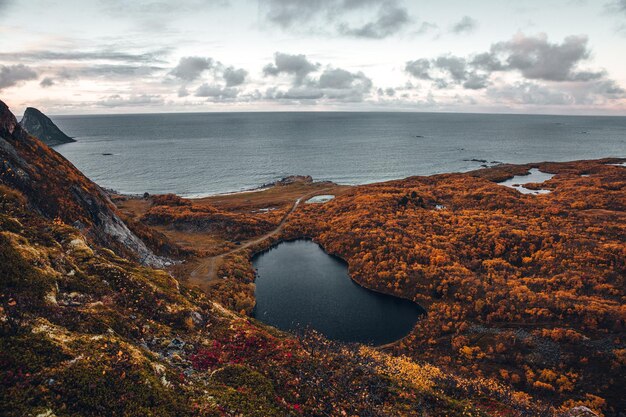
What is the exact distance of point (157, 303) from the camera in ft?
86.6

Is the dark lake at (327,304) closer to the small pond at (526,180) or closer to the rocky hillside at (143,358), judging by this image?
the rocky hillside at (143,358)

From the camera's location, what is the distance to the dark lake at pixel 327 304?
5578 cm

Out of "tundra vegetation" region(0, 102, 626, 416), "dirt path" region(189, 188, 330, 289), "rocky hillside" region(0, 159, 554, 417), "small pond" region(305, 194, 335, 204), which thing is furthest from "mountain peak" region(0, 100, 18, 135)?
"small pond" region(305, 194, 335, 204)

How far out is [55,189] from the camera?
4712 centimetres

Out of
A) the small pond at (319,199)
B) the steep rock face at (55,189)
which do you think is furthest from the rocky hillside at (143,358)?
the small pond at (319,199)

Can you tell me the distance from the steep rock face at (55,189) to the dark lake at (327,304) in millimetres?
22662

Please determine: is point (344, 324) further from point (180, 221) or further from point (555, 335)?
point (180, 221)

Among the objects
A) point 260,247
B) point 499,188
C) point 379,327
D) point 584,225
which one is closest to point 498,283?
point 379,327

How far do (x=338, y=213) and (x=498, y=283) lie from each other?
186 ft

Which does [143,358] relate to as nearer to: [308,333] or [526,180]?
[308,333]

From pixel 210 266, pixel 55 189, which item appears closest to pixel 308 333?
pixel 210 266

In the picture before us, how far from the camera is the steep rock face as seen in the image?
42.4 meters

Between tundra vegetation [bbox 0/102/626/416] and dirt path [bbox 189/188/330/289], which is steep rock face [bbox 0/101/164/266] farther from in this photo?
dirt path [bbox 189/188/330/289]

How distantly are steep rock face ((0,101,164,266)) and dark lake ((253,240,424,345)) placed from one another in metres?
22.7
